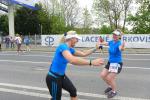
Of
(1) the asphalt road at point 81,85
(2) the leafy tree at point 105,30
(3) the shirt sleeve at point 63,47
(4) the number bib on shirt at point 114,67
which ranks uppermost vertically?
(2) the leafy tree at point 105,30

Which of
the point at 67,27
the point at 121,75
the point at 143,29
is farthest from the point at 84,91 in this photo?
the point at 67,27

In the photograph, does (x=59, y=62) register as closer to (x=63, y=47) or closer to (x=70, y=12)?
(x=63, y=47)

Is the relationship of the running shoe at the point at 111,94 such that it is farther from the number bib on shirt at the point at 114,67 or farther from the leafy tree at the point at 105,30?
the leafy tree at the point at 105,30

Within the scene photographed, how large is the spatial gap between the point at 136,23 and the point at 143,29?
1370mm

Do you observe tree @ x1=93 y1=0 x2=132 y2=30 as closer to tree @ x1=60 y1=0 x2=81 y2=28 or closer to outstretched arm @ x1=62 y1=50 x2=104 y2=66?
tree @ x1=60 y1=0 x2=81 y2=28

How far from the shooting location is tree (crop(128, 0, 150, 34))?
164ft

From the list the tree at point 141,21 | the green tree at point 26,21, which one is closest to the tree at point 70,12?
the green tree at point 26,21

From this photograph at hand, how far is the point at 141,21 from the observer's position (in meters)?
50.5

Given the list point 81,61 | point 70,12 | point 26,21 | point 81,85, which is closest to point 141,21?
point 26,21

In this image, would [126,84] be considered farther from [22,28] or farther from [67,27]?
[67,27]

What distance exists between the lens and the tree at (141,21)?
49.9m

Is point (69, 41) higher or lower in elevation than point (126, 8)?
lower

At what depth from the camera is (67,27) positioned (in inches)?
2830

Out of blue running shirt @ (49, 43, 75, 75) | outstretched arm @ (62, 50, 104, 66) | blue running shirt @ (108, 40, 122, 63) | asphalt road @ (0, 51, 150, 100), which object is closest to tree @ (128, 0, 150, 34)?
asphalt road @ (0, 51, 150, 100)
